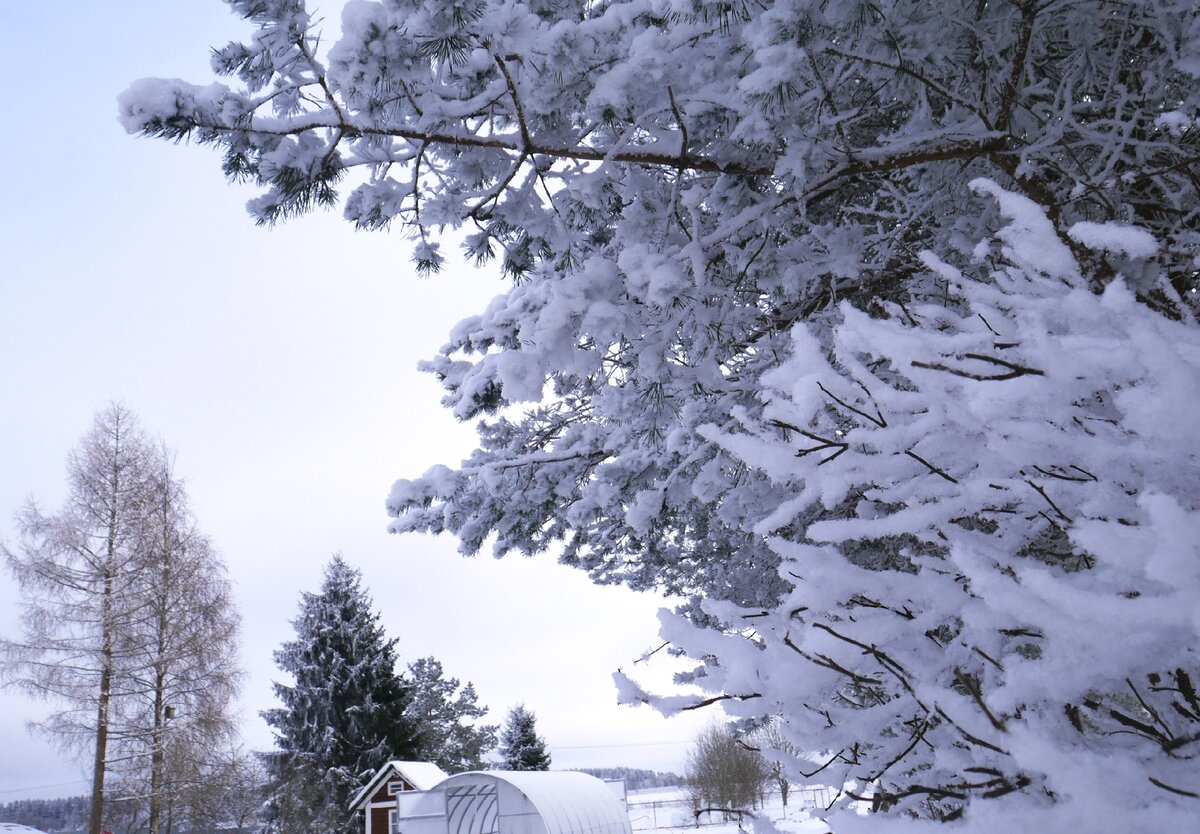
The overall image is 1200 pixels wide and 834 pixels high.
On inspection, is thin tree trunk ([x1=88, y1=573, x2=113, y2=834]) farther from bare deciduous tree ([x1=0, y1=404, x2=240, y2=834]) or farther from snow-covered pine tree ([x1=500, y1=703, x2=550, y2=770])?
snow-covered pine tree ([x1=500, y1=703, x2=550, y2=770])

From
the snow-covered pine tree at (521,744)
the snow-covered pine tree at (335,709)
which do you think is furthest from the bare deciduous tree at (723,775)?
the snow-covered pine tree at (335,709)

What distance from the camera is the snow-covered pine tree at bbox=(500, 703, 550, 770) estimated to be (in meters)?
32.0

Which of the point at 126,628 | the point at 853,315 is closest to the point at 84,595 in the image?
the point at 126,628

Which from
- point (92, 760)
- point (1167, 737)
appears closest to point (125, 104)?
point (1167, 737)

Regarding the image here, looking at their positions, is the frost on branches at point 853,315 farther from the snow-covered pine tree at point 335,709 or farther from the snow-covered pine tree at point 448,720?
the snow-covered pine tree at point 448,720

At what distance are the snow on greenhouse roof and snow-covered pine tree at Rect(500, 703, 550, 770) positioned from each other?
1246 centimetres

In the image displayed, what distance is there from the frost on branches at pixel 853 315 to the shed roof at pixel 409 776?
15017 millimetres

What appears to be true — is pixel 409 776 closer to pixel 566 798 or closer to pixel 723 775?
pixel 566 798

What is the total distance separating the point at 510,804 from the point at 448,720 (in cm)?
1850

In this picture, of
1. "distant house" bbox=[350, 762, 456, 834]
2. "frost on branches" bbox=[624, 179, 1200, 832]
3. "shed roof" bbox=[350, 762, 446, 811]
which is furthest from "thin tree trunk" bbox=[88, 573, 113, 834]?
"frost on branches" bbox=[624, 179, 1200, 832]

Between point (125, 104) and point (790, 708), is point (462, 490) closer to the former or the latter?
Result: point (125, 104)

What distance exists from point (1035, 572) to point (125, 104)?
285 cm

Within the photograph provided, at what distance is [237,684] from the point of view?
17.8m

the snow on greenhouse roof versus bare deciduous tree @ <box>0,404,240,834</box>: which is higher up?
bare deciduous tree @ <box>0,404,240,834</box>
